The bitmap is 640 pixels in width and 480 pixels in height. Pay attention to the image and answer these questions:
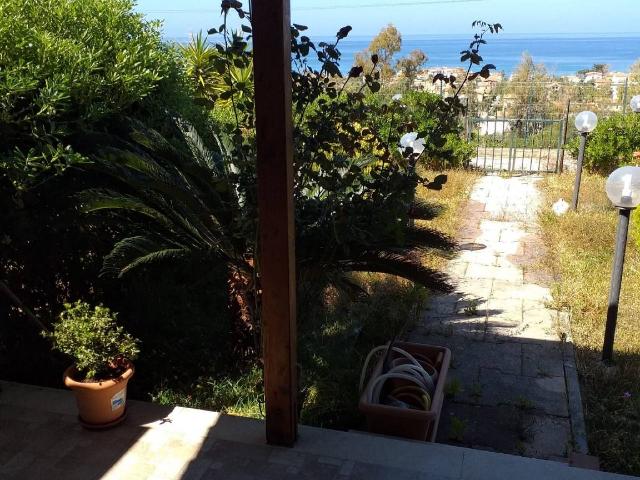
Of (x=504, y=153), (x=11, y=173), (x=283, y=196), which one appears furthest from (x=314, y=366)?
(x=504, y=153)

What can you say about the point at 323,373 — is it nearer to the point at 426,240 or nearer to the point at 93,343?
the point at 426,240

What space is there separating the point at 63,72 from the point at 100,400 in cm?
152

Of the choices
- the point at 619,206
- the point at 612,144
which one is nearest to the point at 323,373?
the point at 619,206

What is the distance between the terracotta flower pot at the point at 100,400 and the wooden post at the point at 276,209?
2.26 ft

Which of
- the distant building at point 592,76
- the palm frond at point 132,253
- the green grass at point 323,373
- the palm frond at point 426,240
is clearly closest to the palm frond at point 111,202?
the palm frond at point 132,253

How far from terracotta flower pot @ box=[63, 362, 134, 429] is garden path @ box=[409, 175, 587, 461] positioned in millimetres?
1694

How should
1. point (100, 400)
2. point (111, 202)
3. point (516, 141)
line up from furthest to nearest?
point (516, 141), point (111, 202), point (100, 400)

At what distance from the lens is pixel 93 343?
279cm

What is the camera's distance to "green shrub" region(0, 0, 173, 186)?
2.78m

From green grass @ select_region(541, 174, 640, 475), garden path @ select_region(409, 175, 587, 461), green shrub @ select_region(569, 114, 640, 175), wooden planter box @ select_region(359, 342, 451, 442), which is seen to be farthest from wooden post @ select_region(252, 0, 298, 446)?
green shrub @ select_region(569, 114, 640, 175)

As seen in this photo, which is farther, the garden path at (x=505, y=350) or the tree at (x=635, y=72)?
the tree at (x=635, y=72)

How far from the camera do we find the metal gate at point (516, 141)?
1091 cm

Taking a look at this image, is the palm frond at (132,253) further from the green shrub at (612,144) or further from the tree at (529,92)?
the tree at (529,92)

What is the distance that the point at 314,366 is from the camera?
3.83 meters
